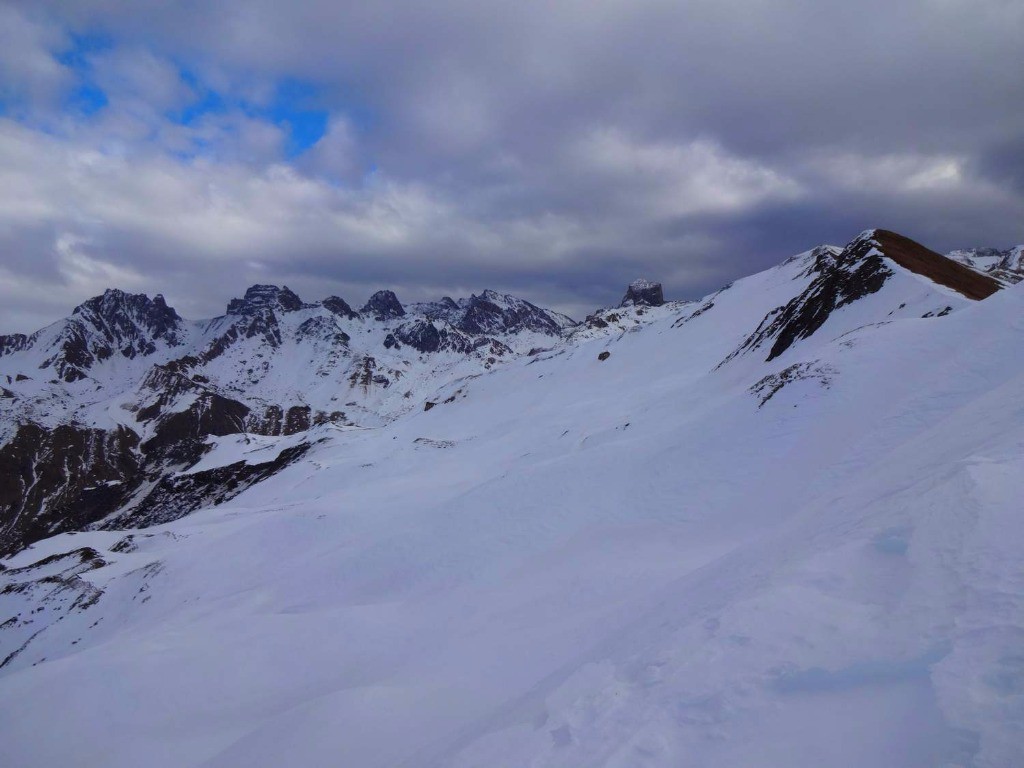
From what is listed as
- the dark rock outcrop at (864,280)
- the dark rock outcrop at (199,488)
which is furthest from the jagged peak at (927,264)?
the dark rock outcrop at (199,488)

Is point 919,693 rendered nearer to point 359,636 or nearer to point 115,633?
point 359,636

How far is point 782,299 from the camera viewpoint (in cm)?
7425

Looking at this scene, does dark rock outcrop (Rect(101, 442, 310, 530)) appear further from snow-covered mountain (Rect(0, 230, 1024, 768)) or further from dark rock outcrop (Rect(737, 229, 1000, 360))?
dark rock outcrop (Rect(737, 229, 1000, 360))

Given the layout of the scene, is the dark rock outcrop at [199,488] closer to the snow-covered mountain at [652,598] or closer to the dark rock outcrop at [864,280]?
the snow-covered mountain at [652,598]

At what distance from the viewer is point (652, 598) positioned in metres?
11.4

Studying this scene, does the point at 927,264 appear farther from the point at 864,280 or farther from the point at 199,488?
the point at 199,488

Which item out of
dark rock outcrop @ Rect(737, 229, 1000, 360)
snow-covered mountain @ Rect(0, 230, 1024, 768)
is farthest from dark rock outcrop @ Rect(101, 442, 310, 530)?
dark rock outcrop @ Rect(737, 229, 1000, 360)

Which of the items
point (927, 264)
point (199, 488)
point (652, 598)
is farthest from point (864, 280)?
point (199, 488)

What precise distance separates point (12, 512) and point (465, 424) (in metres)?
197

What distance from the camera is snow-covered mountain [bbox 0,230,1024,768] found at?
5.16 metres

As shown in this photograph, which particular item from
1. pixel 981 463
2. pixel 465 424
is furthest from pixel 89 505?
pixel 981 463

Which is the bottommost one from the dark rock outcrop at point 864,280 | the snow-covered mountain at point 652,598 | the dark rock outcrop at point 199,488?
the dark rock outcrop at point 199,488

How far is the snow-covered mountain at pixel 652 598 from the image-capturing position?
5156 millimetres

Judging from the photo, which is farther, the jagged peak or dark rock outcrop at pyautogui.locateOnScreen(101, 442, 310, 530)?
dark rock outcrop at pyautogui.locateOnScreen(101, 442, 310, 530)
